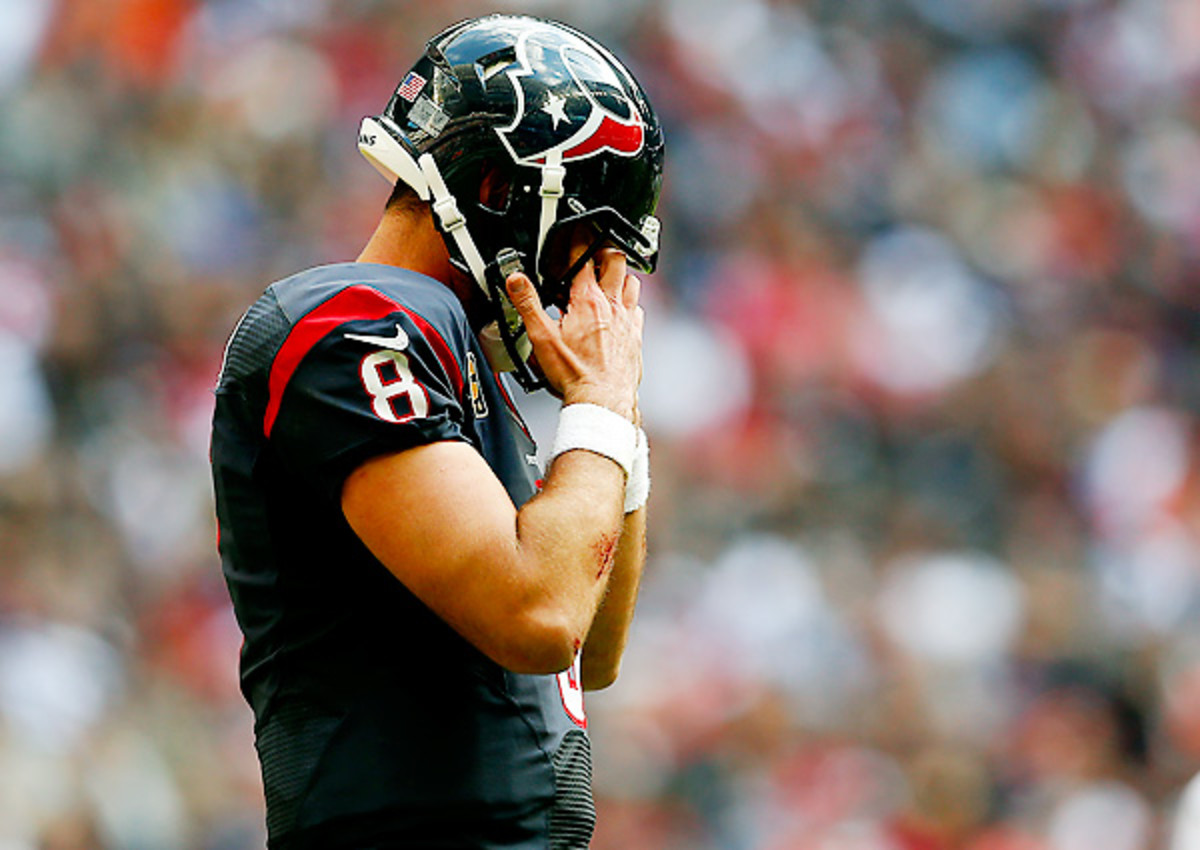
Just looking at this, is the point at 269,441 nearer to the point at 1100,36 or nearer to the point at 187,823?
the point at 187,823

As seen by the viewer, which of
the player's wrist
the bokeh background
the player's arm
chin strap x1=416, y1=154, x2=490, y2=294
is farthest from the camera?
the bokeh background

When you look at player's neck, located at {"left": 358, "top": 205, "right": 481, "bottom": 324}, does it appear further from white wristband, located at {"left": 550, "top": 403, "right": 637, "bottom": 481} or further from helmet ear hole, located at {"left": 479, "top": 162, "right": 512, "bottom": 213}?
white wristband, located at {"left": 550, "top": 403, "right": 637, "bottom": 481}

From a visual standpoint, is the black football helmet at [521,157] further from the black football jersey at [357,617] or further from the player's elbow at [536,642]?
the player's elbow at [536,642]

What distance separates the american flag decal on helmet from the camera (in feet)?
8.47

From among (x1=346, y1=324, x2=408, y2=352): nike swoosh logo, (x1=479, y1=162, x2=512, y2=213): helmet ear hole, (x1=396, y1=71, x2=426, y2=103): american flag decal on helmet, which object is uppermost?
(x1=396, y1=71, x2=426, y2=103): american flag decal on helmet

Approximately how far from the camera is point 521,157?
2.48 m

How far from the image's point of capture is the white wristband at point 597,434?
229 cm

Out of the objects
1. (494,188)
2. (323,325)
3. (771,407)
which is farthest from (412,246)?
(771,407)

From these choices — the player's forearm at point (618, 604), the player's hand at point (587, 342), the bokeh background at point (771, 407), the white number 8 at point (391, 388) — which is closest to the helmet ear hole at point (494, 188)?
the player's hand at point (587, 342)

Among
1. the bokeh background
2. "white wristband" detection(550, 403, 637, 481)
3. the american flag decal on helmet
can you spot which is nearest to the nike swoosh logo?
"white wristband" detection(550, 403, 637, 481)

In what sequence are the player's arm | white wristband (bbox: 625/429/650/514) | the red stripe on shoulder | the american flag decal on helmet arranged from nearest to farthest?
the player's arm → the red stripe on shoulder → the american flag decal on helmet → white wristband (bbox: 625/429/650/514)

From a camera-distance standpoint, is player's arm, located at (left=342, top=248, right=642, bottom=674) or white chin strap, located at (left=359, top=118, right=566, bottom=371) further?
white chin strap, located at (left=359, top=118, right=566, bottom=371)

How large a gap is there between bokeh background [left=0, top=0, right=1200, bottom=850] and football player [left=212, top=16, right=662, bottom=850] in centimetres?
391

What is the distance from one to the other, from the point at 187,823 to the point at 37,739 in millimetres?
601
